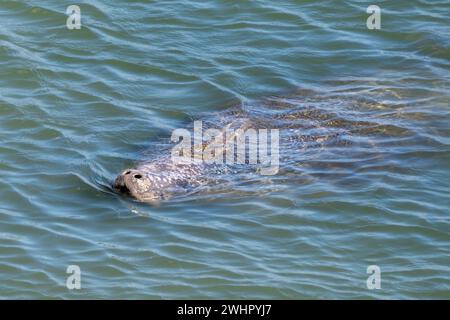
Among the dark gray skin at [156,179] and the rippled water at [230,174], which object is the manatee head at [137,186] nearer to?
the dark gray skin at [156,179]

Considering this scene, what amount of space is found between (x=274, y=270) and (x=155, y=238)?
125cm

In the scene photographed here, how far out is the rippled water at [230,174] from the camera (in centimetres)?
979

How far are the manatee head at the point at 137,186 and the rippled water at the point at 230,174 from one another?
0.37 ft

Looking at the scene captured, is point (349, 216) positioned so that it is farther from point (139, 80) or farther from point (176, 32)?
point (176, 32)

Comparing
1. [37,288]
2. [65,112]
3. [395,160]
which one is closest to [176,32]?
[65,112]

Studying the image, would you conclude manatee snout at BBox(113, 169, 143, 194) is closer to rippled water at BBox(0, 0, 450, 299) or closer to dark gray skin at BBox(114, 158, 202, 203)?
dark gray skin at BBox(114, 158, 202, 203)

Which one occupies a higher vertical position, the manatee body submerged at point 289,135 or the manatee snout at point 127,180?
the manatee body submerged at point 289,135

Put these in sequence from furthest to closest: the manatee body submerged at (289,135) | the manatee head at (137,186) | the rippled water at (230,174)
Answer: the manatee body submerged at (289,135) < the manatee head at (137,186) < the rippled water at (230,174)

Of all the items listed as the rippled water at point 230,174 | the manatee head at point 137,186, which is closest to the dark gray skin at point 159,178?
the manatee head at point 137,186

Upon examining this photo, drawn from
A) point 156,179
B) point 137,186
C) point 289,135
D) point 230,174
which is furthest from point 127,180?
point 289,135

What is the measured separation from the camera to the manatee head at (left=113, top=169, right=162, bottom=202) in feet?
35.4

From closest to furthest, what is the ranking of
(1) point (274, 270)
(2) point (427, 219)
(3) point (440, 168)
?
(1) point (274, 270) → (2) point (427, 219) → (3) point (440, 168)

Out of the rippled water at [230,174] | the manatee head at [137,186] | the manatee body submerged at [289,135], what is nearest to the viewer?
the rippled water at [230,174]

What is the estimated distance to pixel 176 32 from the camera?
15141mm
